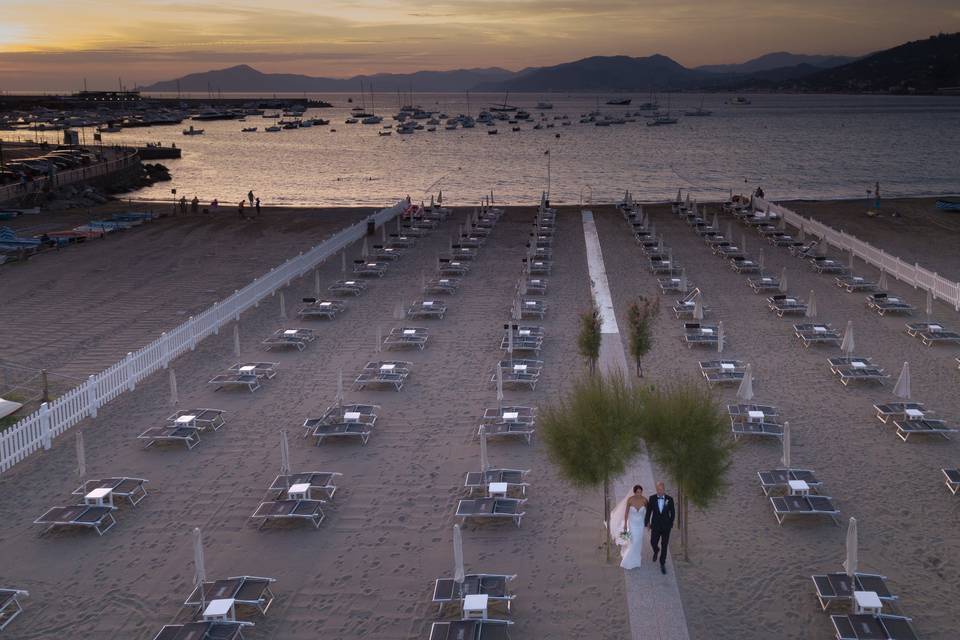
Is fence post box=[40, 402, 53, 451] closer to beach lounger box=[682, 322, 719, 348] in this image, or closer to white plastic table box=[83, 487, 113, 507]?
white plastic table box=[83, 487, 113, 507]

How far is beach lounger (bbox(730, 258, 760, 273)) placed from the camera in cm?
2498

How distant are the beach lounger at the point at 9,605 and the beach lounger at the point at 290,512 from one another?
2613 millimetres

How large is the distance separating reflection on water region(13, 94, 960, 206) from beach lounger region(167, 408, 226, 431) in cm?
4296

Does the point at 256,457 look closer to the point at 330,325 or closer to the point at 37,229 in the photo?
the point at 330,325

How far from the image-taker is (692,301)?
20.9 meters

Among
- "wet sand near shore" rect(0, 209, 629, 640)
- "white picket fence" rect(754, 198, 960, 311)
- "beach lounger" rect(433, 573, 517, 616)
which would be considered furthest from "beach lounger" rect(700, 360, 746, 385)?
"white picket fence" rect(754, 198, 960, 311)

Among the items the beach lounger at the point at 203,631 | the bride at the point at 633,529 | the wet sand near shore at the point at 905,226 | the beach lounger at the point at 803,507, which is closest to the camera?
the beach lounger at the point at 203,631

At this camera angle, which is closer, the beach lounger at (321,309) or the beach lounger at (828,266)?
the beach lounger at (321,309)

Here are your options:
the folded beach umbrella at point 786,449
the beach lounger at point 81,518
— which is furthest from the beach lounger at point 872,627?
the beach lounger at point 81,518

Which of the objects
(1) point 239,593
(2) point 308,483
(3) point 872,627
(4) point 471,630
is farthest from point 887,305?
(1) point 239,593

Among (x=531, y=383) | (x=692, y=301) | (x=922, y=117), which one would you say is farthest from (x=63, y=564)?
(x=922, y=117)

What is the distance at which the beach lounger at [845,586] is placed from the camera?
839cm

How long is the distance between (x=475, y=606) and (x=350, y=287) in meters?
15.9

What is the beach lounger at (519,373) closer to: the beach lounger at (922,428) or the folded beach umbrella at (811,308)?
the beach lounger at (922,428)
